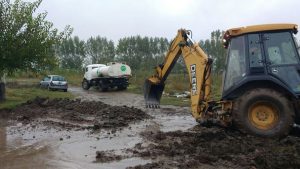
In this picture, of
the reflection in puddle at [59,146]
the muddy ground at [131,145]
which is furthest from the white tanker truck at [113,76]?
the reflection in puddle at [59,146]

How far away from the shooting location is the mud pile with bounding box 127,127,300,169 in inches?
343

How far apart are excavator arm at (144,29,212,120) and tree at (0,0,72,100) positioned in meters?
11.1

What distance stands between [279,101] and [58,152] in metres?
5.35

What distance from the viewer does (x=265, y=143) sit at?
1027 cm

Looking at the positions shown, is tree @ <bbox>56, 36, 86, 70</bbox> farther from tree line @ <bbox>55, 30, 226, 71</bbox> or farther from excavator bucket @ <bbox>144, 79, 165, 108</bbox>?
excavator bucket @ <bbox>144, 79, 165, 108</bbox>

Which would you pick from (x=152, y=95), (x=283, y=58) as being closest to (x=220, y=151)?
(x=283, y=58)

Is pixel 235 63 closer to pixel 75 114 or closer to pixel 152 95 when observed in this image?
pixel 152 95

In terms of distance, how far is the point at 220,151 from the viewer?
32.0ft

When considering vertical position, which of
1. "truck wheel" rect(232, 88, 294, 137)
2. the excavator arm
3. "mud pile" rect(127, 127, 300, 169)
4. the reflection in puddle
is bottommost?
the reflection in puddle

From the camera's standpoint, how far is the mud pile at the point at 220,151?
8711 mm

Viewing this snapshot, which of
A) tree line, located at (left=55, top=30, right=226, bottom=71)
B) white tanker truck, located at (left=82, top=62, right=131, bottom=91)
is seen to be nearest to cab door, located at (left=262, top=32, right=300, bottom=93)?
white tanker truck, located at (left=82, top=62, right=131, bottom=91)

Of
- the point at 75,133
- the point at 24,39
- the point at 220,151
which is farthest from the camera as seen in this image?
the point at 24,39

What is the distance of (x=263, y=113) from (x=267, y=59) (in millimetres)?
1319

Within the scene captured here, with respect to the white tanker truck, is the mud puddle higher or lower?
lower
